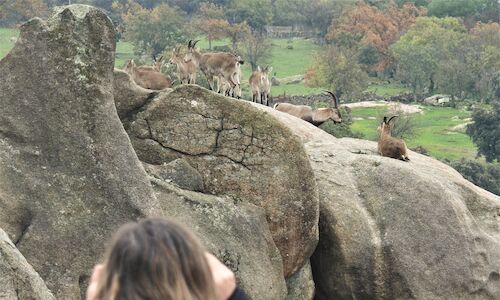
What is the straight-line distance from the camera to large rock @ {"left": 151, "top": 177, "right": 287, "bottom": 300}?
12.0 meters

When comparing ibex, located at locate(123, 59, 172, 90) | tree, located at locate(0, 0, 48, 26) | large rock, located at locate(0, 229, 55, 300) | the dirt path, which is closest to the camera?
large rock, located at locate(0, 229, 55, 300)

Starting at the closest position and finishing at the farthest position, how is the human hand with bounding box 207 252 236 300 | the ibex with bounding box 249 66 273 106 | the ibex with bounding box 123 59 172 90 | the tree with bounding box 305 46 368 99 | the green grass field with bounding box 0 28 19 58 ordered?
the human hand with bounding box 207 252 236 300 → the ibex with bounding box 123 59 172 90 → the ibex with bounding box 249 66 273 106 → the green grass field with bounding box 0 28 19 58 → the tree with bounding box 305 46 368 99

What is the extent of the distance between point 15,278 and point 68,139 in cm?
275

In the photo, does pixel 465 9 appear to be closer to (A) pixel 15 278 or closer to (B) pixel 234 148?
(B) pixel 234 148

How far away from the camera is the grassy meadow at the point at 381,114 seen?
59.7 m

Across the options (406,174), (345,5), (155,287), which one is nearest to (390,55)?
(345,5)

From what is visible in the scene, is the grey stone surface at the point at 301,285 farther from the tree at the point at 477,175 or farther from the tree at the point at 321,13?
the tree at the point at 321,13

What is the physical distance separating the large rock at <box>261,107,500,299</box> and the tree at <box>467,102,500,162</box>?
39388mm

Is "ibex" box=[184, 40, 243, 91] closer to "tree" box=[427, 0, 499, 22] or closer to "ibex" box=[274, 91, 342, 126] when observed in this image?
"ibex" box=[274, 91, 342, 126]

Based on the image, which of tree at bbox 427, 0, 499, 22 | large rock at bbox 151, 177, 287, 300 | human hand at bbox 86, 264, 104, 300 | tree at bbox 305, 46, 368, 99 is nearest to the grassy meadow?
tree at bbox 305, 46, 368, 99

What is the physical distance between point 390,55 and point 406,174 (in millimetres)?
77510

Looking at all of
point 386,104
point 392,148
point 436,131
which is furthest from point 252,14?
point 392,148

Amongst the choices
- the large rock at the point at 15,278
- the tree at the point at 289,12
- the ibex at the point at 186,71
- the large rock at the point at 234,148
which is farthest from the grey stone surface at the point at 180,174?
the tree at the point at 289,12

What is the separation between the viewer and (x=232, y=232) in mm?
12234
